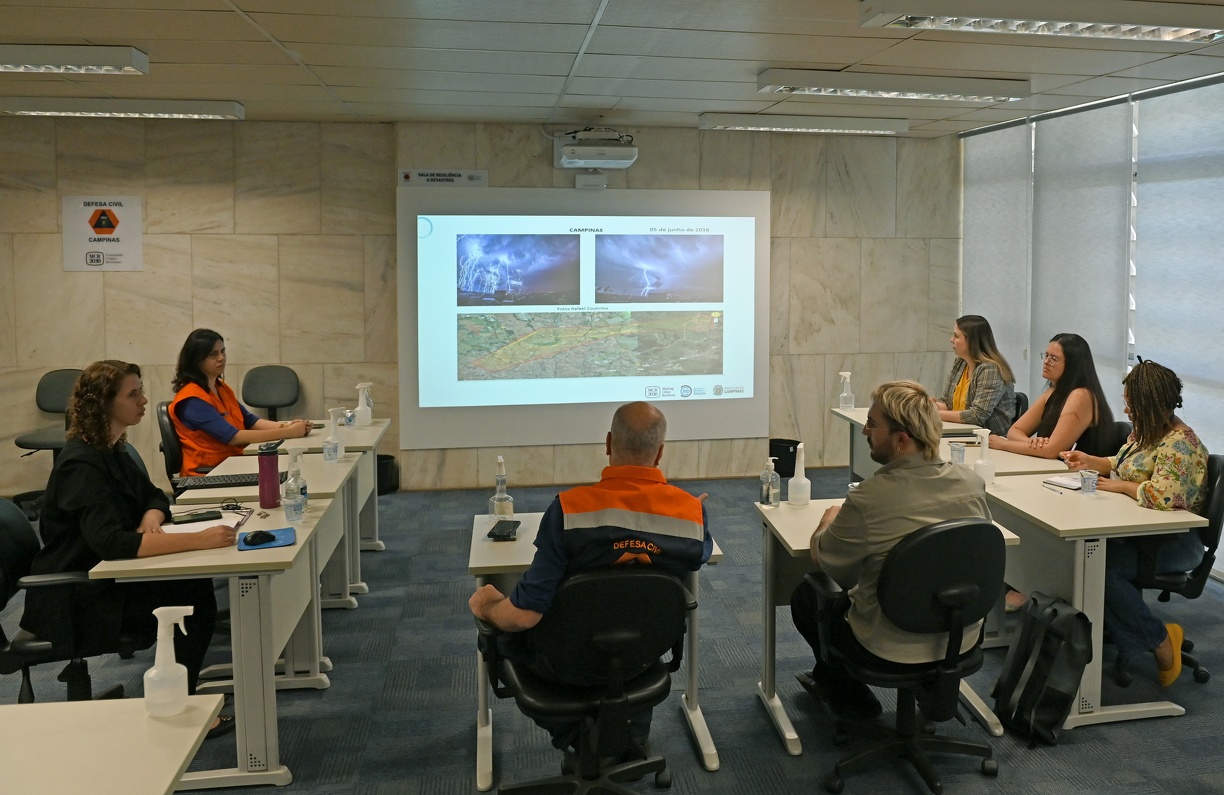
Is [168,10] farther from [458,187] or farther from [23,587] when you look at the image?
[458,187]

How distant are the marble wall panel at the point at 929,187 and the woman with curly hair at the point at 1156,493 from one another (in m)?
4.15

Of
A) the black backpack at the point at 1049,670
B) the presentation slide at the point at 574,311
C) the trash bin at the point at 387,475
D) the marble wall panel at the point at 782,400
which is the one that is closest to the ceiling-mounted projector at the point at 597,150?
the presentation slide at the point at 574,311

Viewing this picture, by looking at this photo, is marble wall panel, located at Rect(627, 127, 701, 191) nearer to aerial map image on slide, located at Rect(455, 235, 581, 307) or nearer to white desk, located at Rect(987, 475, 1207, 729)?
aerial map image on slide, located at Rect(455, 235, 581, 307)

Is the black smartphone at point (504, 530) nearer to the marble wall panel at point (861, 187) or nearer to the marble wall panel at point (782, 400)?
the marble wall panel at point (782, 400)

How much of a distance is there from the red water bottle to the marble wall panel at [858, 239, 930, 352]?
5.36 meters

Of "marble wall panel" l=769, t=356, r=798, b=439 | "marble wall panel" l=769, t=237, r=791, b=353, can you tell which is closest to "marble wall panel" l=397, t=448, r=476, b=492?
"marble wall panel" l=769, t=356, r=798, b=439

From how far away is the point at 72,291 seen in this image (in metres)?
6.62

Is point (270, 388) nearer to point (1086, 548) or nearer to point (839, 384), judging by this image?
point (839, 384)

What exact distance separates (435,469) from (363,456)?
2.08 meters

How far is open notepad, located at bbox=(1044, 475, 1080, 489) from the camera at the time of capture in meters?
3.75

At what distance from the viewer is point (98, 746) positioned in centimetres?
172

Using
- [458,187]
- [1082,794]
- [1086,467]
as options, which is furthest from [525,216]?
[1082,794]

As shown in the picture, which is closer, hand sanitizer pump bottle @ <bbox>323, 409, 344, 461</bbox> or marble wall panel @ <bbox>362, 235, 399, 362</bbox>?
hand sanitizer pump bottle @ <bbox>323, 409, 344, 461</bbox>

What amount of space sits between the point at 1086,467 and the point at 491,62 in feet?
11.4
